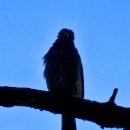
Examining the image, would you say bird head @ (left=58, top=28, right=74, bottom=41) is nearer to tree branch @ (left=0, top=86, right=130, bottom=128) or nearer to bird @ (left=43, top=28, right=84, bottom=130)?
bird @ (left=43, top=28, right=84, bottom=130)

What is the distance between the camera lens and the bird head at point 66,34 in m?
8.20

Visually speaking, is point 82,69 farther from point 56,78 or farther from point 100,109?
point 100,109

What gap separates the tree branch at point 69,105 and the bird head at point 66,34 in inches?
166

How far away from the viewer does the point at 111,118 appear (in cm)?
385

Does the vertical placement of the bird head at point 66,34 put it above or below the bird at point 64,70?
above

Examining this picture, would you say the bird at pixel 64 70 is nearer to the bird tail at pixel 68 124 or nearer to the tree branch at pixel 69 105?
the bird tail at pixel 68 124

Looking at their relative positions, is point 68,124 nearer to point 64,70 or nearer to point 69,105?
point 64,70

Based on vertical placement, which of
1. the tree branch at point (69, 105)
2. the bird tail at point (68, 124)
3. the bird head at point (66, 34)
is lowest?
the tree branch at point (69, 105)

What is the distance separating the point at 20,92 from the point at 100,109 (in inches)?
33.6

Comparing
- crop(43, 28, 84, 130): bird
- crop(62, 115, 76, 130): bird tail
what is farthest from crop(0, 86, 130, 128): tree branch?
crop(43, 28, 84, 130): bird

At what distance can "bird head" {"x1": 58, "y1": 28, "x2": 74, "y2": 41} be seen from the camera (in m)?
8.20

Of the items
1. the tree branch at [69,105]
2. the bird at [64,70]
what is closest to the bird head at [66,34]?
the bird at [64,70]

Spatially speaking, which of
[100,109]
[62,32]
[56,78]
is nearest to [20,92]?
[100,109]

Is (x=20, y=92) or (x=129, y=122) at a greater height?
(x=20, y=92)
